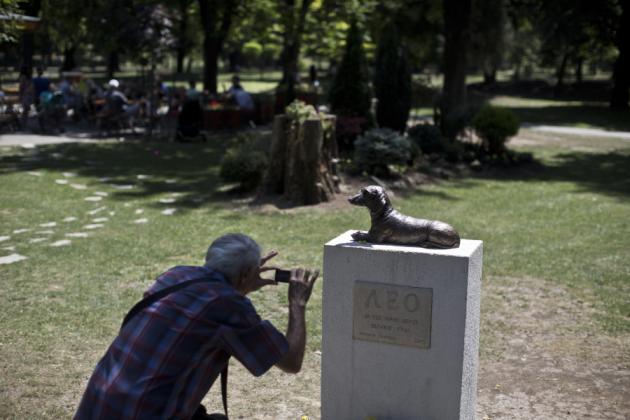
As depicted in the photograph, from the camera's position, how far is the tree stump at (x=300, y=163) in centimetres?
1202

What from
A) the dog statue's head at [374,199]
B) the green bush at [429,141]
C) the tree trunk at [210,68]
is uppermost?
the tree trunk at [210,68]

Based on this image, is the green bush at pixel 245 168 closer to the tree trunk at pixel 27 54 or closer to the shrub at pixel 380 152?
the shrub at pixel 380 152

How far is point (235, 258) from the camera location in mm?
3307

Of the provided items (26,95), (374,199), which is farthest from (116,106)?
(374,199)

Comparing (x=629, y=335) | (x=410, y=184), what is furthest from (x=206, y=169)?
(x=629, y=335)

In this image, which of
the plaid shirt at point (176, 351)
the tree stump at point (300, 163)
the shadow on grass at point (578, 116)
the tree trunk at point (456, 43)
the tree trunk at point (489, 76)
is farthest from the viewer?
the tree trunk at point (489, 76)

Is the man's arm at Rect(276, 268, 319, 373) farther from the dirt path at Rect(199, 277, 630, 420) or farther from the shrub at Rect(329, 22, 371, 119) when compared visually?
the shrub at Rect(329, 22, 371, 119)

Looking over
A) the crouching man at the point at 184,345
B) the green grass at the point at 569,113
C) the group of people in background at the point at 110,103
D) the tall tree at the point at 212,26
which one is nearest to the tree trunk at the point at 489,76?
the green grass at the point at 569,113

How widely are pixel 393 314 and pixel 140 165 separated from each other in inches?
494

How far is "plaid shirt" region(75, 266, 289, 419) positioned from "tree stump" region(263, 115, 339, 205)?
28.9ft

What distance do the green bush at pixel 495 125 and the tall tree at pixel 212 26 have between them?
12.1 m

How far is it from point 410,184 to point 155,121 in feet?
34.8

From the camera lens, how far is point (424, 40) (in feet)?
117

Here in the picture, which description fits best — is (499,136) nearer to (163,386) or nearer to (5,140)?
(5,140)
